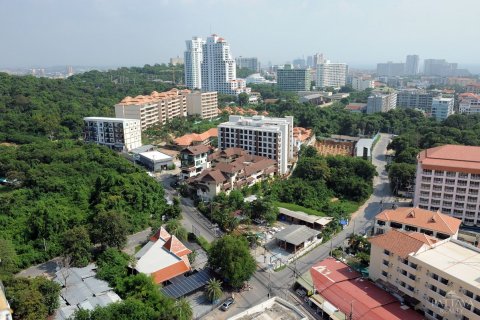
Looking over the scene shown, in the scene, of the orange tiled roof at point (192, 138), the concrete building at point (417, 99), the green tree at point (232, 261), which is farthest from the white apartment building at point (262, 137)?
the concrete building at point (417, 99)

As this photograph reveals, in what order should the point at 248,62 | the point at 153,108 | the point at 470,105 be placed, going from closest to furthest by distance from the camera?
the point at 153,108 < the point at 470,105 < the point at 248,62

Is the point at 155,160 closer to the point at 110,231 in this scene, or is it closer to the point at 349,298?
the point at 110,231

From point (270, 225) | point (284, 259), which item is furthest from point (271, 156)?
point (284, 259)

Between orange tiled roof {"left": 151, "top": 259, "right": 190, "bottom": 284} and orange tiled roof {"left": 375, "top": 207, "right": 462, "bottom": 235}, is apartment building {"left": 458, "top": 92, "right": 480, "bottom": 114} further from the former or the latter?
orange tiled roof {"left": 151, "top": 259, "right": 190, "bottom": 284}

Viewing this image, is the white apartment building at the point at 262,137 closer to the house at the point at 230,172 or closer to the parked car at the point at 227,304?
the house at the point at 230,172

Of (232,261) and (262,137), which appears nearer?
(232,261)

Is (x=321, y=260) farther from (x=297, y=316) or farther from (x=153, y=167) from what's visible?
(x=153, y=167)

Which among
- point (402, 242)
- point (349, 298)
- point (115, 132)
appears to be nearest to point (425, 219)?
point (402, 242)
